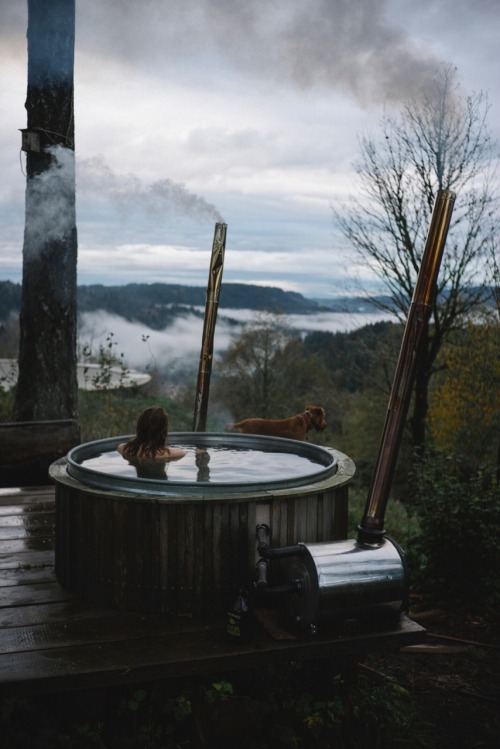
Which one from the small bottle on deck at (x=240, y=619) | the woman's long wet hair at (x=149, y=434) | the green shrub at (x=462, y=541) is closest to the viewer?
the small bottle on deck at (x=240, y=619)

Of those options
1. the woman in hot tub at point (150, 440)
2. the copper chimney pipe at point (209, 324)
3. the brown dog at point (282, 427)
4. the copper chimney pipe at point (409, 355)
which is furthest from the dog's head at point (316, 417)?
the copper chimney pipe at point (409, 355)

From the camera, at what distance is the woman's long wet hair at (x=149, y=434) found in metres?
4.62

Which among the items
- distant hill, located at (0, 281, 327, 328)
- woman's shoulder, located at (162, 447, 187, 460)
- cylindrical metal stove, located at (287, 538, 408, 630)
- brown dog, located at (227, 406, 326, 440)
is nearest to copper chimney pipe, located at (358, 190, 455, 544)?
cylindrical metal stove, located at (287, 538, 408, 630)

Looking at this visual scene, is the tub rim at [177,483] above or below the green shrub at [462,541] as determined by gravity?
above

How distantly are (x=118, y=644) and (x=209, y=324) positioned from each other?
11.7ft

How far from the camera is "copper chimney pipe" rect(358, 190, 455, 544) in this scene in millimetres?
3496

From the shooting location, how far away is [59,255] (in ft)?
23.9

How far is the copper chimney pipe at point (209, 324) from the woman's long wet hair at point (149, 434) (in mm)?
1410

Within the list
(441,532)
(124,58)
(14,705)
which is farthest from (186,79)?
(14,705)

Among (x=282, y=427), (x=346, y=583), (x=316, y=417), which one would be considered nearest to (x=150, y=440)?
(x=282, y=427)

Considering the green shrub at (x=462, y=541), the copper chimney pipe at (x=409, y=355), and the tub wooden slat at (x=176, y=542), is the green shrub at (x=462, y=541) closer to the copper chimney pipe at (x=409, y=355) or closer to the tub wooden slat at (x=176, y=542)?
the copper chimney pipe at (x=409, y=355)

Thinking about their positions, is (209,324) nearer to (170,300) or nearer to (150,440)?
(150,440)

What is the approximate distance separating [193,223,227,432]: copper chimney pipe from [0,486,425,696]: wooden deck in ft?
8.63

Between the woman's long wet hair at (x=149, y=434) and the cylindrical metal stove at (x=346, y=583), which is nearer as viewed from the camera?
the cylindrical metal stove at (x=346, y=583)
